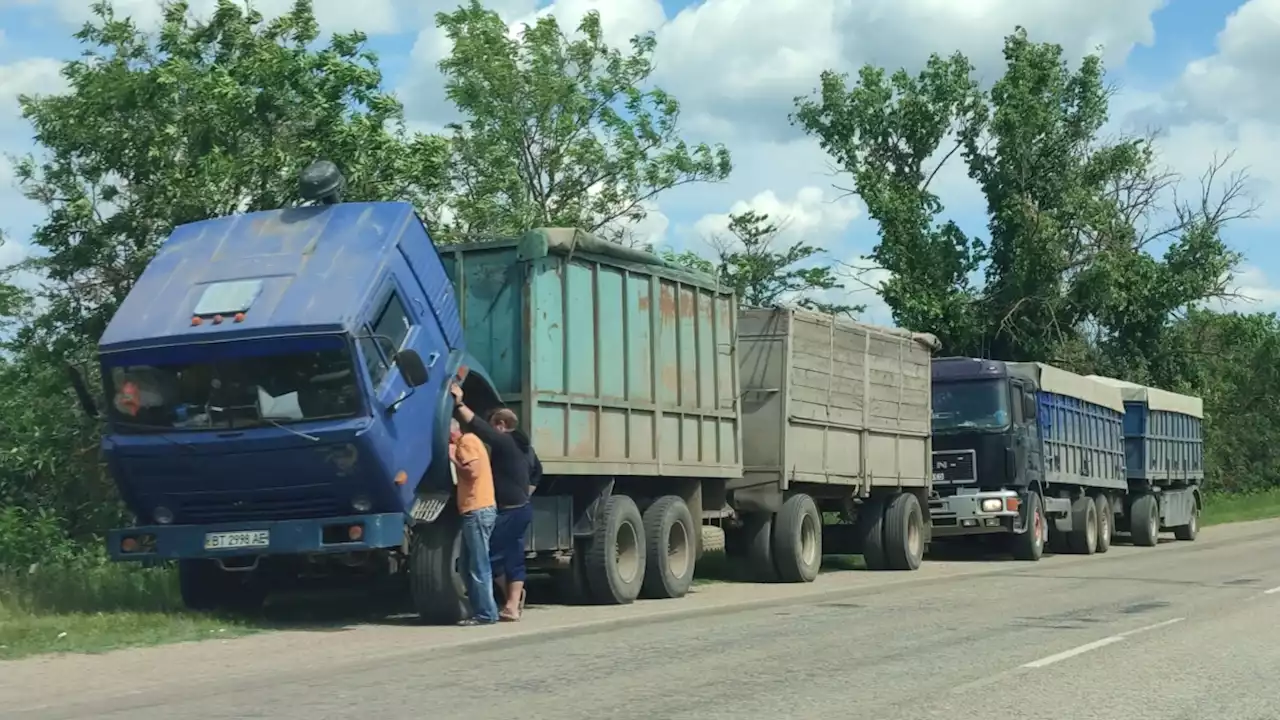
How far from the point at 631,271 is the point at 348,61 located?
21.1 feet

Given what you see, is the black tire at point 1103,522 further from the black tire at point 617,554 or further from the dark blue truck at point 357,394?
the dark blue truck at point 357,394

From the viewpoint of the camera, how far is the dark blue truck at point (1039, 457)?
22.5m

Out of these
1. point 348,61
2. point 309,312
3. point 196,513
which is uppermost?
point 348,61

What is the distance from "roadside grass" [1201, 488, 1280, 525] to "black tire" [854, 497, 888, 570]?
2294 cm

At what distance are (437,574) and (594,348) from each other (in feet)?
9.32

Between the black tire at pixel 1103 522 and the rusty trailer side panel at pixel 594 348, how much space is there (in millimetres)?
12501

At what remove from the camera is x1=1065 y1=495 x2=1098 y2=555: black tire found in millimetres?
25547

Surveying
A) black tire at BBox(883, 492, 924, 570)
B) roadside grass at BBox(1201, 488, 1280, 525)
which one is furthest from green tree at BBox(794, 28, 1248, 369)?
black tire at BBox(883, 492, 924, 570)

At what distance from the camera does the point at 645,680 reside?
9.03 m

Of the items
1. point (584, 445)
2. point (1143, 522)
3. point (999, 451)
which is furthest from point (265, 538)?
point (1143, 522)

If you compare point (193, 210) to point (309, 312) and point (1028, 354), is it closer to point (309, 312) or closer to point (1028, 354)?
point (309, 312)

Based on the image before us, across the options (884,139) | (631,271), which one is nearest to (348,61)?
(631,271)

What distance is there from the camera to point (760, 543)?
17859mm

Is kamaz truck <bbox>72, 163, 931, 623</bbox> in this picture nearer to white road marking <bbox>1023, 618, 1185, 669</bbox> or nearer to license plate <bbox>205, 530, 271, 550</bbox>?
license plate <bbox>205, 530, 271, 550</bbox>
